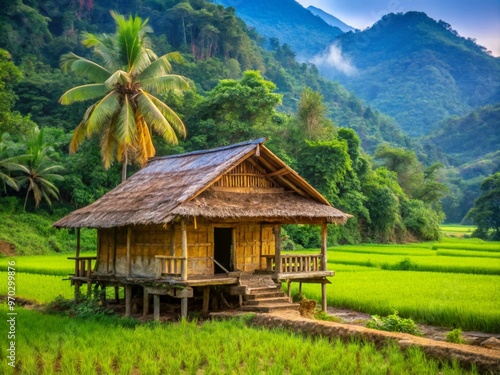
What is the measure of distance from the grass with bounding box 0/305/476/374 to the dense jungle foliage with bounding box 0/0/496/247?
23.4 meters

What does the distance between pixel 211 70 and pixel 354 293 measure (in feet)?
144

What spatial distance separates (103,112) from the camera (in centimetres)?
2266

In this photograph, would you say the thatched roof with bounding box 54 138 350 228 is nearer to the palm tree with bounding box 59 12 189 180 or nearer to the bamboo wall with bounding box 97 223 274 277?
the bamboo wall with bounding box 97 223 274 277

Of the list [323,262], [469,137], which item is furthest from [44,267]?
[469,137]

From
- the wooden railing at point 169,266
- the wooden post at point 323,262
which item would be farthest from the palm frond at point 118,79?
the wooden post at point 323,262

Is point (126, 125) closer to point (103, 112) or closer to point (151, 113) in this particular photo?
point (103, 112)

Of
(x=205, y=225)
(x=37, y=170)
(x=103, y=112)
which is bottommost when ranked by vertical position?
(x=205, y=225)

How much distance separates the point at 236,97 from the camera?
39.7 metres

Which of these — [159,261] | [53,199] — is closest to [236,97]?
[53,199]

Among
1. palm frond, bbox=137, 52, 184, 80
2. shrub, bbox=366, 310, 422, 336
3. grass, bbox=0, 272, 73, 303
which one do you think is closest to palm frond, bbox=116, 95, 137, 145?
palm frond, bbox=137, 52, 184, 80

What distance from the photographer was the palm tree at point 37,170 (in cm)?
3394

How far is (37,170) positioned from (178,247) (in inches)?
859

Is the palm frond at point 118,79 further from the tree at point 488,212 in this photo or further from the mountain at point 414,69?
the mountain at point 414,69

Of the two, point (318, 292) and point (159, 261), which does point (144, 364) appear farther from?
point (318, 292)
